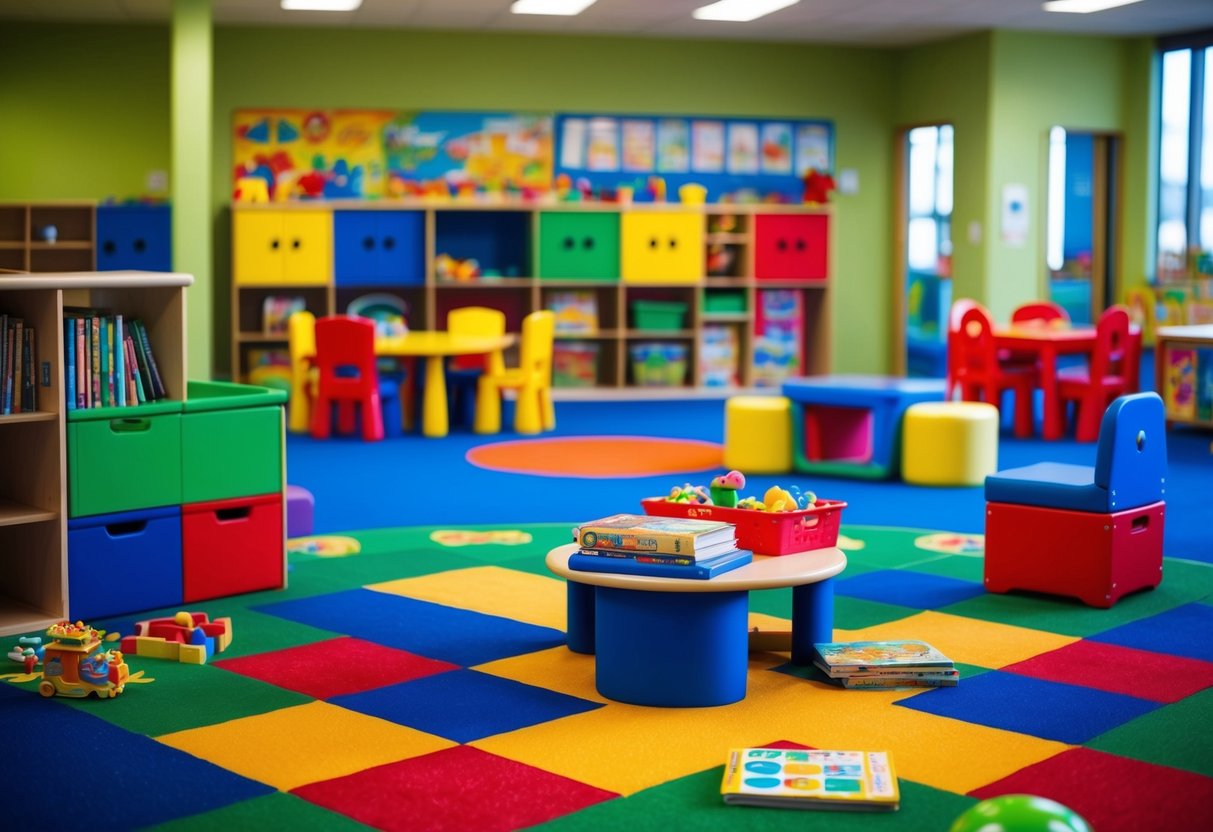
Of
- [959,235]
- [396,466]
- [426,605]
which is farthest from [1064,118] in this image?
[426,605]

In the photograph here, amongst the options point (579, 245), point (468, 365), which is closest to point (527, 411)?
point (468, 365)

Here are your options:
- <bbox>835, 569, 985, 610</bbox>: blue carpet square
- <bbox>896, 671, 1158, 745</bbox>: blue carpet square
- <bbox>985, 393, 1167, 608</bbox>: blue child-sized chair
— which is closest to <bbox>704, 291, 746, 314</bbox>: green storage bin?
<bbox>835, 569, 985, 610</bbox>: blue carpet square

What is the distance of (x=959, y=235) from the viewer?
1319cm

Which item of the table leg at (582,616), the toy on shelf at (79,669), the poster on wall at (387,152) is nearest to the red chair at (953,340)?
the poster on wall at (387,152)

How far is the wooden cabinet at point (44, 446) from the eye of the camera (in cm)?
491

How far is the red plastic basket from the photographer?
4398 millimetres

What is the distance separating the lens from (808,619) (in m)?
4.56

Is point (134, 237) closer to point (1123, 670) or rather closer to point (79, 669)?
point (79, 669)

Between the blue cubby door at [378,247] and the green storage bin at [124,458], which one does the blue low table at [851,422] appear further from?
the blue cubby door at [378,247]

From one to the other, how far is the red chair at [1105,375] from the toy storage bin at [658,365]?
385cm

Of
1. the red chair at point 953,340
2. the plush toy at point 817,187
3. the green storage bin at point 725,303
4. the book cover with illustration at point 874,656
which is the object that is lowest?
the book cover with illustration at point 874,656

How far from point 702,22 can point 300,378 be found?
4.56m

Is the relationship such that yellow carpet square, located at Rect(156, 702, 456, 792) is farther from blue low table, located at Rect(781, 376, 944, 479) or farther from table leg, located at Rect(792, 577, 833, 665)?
blue low table, located at Rect(781, 376, 944, 479)

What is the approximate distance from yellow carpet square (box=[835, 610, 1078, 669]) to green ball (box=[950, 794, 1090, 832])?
203 cm
